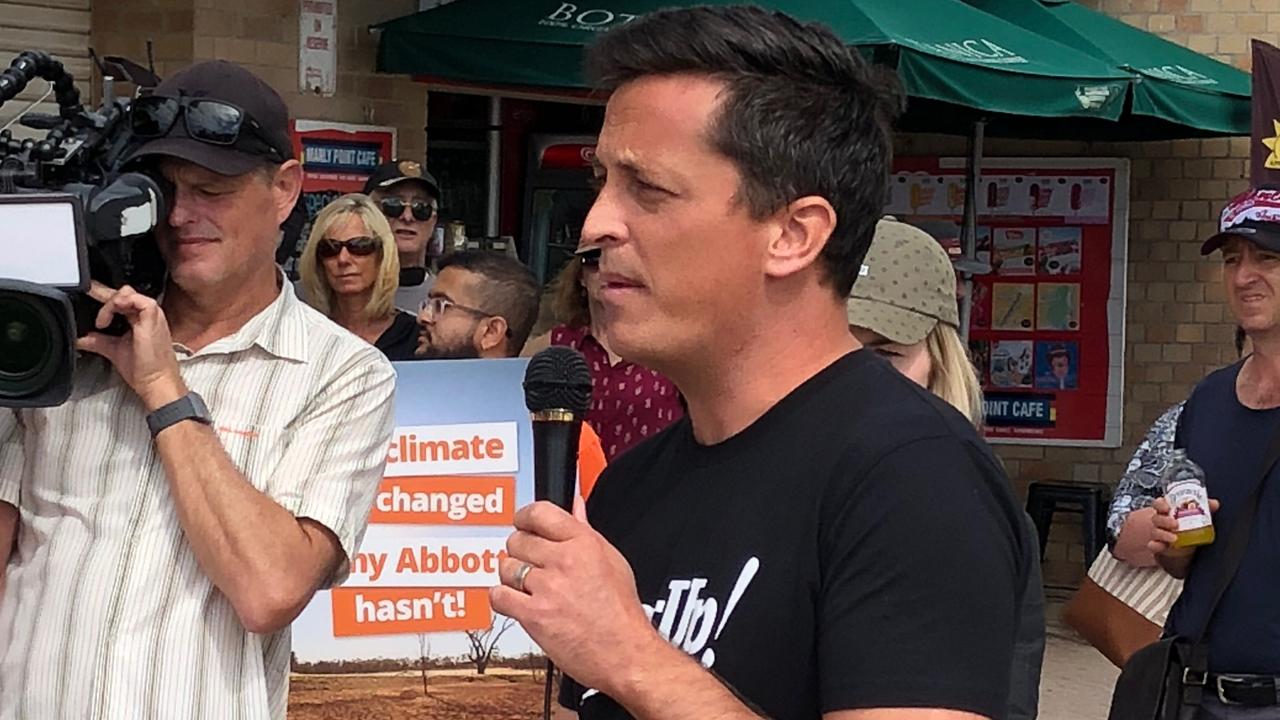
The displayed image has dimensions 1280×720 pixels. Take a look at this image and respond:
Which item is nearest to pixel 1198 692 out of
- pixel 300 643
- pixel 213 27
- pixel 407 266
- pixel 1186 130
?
pixel 300 643

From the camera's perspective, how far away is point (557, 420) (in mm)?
2010

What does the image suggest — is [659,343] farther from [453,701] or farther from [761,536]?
[453,701]

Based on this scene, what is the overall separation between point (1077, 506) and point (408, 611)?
6.97 m

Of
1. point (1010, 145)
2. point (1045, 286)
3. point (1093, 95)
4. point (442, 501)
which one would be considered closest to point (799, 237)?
point (442, 501)

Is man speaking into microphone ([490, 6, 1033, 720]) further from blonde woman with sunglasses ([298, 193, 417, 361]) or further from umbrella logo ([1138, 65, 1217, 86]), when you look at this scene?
umbrella logo ([1138, 65, 1217, 86])

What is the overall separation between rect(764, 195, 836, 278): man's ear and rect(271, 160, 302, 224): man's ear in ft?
4.20

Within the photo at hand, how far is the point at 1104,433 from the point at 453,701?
7.09 metres

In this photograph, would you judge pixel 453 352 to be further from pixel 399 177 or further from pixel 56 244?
pixel 56 244

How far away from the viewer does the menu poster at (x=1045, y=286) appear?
10664mm

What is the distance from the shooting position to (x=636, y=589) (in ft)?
5.99

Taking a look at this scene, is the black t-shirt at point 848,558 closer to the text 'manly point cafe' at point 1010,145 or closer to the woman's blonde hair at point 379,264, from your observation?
the woman's blonde hair at point 379,264

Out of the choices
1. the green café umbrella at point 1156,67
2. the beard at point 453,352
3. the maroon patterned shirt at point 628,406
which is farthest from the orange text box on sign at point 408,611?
the green café umbrella at point 1156,67

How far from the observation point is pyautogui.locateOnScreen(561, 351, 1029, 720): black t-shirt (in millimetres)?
1673

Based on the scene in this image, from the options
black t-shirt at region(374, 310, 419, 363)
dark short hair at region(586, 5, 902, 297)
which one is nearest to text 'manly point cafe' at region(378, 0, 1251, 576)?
black t-shirt at region(374, 310, 419, 363)
